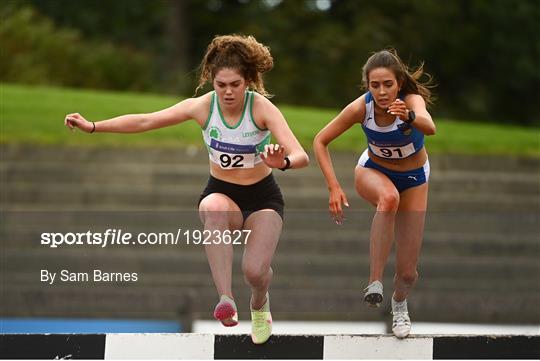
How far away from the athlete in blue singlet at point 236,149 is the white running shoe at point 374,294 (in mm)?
441

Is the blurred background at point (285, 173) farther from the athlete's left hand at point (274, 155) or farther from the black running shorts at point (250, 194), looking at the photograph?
the athlete's left hand at point (274, 155)

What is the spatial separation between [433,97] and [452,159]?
25.4 feet

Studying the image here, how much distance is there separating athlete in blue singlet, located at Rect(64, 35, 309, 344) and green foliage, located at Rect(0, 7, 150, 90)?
12.7 metres

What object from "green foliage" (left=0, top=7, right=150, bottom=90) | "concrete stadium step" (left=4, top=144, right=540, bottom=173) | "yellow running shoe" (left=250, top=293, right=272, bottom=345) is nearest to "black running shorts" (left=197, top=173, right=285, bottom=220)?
"yellow running shoe" (left=250, top=293, right=272, bottom=345)

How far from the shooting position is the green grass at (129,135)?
42.0 feet

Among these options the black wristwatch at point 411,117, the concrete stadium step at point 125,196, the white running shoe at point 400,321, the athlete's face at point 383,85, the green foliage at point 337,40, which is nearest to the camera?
the black wristwatch at point 411,117

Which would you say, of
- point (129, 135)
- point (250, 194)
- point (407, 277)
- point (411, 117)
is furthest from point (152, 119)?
point (129, 135)

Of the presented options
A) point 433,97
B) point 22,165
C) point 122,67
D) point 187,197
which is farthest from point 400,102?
point 122,67

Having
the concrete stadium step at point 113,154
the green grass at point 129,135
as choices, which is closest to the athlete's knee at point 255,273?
the concrete stadium step at point 113,154

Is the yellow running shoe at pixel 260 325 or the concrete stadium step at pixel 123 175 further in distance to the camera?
the concrete stadium step at pixel 123 175

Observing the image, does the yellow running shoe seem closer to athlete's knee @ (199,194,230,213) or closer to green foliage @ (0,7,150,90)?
athlete's knee @ (199,194,230,213)

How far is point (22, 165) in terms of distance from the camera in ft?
40.3

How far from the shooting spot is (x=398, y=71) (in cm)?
499

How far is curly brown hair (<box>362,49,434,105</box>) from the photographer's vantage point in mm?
4973
